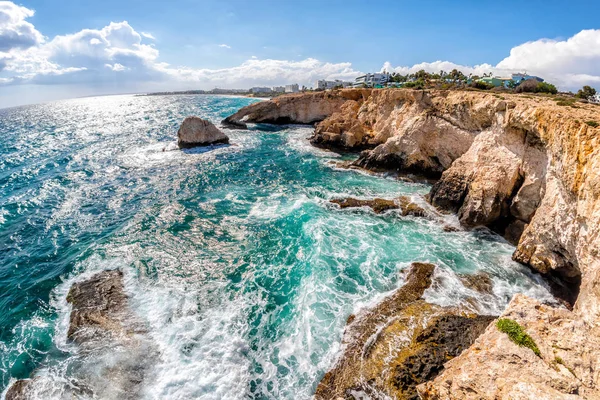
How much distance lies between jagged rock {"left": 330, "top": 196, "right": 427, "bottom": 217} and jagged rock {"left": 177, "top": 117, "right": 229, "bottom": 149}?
30.8m

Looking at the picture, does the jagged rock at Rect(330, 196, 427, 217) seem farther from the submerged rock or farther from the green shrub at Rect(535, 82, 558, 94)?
the green shrub at Rect(535, 82, 558, 94)

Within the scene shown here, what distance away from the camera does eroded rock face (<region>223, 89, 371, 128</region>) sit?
64625 millimetres

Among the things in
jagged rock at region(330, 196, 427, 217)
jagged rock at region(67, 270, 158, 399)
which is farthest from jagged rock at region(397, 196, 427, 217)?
jagged rock at region(67, 270, 158, 399)

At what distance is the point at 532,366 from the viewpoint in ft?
23.7

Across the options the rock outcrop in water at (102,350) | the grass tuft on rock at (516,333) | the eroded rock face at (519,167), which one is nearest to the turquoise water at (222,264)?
the rock outcrop in water at (102,350)

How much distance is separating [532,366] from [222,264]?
622 inches

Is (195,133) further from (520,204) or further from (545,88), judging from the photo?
(545,88)

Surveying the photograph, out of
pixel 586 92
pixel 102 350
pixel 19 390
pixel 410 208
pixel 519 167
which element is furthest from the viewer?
pixel 586 92

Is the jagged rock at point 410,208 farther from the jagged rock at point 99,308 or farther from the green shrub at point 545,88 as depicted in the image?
the green shrub at point 545,88

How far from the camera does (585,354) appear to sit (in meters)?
7.28

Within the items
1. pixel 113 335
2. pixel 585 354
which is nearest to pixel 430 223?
pixel 585 354

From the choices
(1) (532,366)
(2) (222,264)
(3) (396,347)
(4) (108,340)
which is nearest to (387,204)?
(3) (396,347)

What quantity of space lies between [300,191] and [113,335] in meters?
19.8

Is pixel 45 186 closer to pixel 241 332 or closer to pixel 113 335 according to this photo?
pixel 113 335
